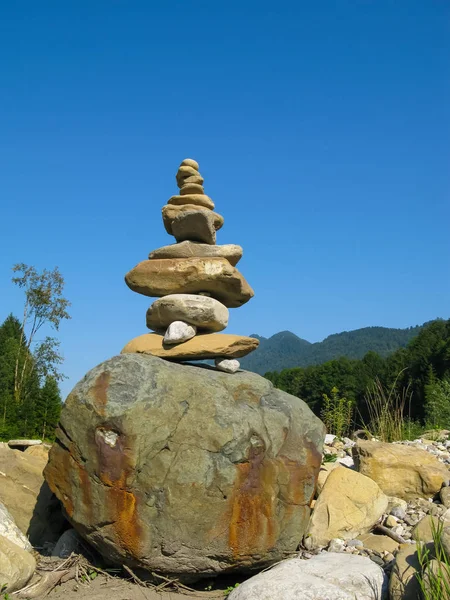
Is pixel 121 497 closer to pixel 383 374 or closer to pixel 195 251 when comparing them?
pixel 195 251

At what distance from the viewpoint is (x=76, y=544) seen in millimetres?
6742

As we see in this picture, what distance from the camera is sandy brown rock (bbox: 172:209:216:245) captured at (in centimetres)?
751

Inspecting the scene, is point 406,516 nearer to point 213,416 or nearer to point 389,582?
point 389,582

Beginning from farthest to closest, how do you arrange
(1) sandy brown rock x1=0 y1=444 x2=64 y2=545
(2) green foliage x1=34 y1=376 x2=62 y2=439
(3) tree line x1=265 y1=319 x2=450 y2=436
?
(3) tree line x1=265 y1=319 x2=450 y2=436 < (2) green foliage x1=34 y1=376 x2=62 y2=439 < (1) sandy brown rock x1=0 y1=444 x2=64 y2=545

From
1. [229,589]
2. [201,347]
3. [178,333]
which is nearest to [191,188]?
[178,333]

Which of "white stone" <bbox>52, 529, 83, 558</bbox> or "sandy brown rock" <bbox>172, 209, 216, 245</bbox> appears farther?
"sandy brown rock" <bbox>172, 209, 216, 245</bbox>

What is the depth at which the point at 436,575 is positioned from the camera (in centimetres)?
487

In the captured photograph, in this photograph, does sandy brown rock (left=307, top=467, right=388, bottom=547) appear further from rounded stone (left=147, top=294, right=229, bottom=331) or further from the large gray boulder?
rounded stone (left=147, top=294, right=229, bottom=331)

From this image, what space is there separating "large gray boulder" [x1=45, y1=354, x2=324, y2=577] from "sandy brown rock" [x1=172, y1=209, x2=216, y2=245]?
2028mm

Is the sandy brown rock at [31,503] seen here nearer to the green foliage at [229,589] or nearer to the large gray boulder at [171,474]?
the large gray boulder at [171,474]

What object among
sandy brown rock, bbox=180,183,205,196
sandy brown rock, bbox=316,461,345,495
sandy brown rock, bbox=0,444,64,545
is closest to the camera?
sandy brown rock, bbox=0,444,64,545

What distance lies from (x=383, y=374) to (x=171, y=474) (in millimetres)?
32884

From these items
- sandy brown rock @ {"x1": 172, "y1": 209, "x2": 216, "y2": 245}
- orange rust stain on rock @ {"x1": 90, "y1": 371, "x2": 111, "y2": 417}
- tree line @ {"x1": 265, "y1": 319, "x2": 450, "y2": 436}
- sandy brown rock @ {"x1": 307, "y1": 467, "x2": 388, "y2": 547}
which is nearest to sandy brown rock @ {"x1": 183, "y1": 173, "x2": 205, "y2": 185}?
sandy brown rock @ {"x1": 172, "y1": 209, "x2": 216, "y2": 245}

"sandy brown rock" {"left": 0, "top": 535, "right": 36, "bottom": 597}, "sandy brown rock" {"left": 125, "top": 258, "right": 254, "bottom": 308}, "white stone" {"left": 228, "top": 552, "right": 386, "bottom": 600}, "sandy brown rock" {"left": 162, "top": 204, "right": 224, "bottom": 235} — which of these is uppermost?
"sandy brown rock" {"left": 162, "top": 204, "right": 224, "bottom": 235}
